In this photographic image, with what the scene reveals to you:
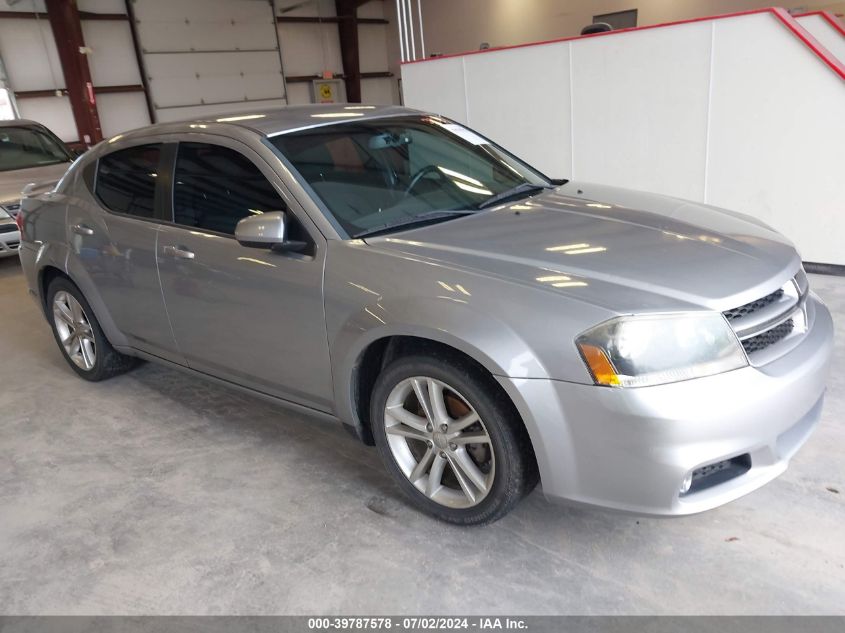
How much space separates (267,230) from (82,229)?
1.71m

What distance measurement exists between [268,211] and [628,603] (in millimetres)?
1919

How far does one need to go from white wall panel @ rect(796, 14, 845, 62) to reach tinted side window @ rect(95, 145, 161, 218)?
5.41 meters

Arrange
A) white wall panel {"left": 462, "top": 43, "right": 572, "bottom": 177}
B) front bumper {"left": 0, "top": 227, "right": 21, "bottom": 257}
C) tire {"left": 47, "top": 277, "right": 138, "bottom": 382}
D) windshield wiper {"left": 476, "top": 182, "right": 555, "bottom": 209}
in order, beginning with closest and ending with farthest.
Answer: windshield wiper {"left": 476, "top": 182, "right": 555, "bottom": 209}
tire {"left": 47, "top": 277, "right": 138, "bottom": 382}
white wall panel {"left": 462, "top": 43, "right": 572, "bottom": 177}
front bumper {"left": 0, "top": 227, "right": 21, "bottom": 257}

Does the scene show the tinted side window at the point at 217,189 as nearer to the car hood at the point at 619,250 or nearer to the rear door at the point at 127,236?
the rear door at the point at 127,236

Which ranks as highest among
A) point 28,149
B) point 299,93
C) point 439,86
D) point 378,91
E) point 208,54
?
point 208,54

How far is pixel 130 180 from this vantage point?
336 centimetres

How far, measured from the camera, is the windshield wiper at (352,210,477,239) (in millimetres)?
2486

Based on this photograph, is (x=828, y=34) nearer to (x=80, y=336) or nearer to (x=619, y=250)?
(x=619, y=250)

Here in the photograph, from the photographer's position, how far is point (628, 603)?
2.01m

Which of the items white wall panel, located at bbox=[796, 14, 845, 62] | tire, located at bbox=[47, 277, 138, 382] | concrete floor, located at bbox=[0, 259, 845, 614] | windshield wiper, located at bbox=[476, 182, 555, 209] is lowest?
concrete floor, located at bbox=[0, 259, 845, 614]

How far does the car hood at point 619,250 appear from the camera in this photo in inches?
77.8

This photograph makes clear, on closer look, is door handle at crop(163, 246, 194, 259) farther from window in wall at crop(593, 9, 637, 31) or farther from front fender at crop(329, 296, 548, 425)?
window in wall at crop(593, 9, 637, 31)

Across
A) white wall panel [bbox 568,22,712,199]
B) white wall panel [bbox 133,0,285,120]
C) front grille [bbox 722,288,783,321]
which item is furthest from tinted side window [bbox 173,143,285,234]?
white wall panel [bbox 133,0,285,120]

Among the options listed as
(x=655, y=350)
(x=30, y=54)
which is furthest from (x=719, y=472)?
(x=30, y=54)
